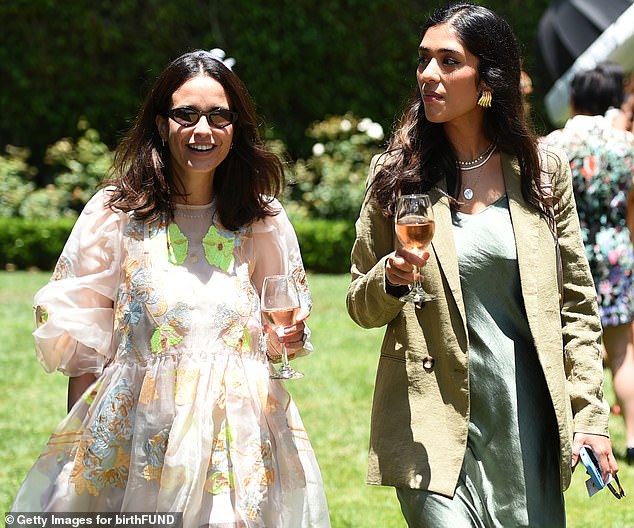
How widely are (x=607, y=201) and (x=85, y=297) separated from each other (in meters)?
3.05

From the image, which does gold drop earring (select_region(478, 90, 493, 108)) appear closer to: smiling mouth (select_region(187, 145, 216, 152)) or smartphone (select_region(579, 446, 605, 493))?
smiling mouth (select_region(187, 145, 216, 152))

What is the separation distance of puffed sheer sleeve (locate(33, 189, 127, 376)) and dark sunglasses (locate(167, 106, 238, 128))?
0.33 meters

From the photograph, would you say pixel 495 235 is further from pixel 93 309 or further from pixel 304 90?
pixel 304 90

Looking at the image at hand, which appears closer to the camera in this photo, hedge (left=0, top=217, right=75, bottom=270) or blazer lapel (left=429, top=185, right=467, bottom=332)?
blazer lapel (left=429, top=185, right=467, bottom=332)

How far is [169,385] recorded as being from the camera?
118 inches

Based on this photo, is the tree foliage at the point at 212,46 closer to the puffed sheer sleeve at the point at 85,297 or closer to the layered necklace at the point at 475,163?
the puffed sheer sleeve at the point at 85,297

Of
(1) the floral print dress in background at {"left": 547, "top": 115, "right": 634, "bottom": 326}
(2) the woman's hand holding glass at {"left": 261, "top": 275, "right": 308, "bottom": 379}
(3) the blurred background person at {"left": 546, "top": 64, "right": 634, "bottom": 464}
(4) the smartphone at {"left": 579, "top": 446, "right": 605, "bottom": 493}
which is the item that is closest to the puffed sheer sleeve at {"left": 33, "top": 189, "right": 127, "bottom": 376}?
(2) the woman's hand holding glass at {"left": 261, "top": 275, "right": 308, "bottom": 379}

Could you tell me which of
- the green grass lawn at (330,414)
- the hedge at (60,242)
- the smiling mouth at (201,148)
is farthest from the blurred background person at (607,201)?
the hedge at (60,242)

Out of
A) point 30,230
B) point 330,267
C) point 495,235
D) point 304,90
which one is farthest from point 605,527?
point 304,90

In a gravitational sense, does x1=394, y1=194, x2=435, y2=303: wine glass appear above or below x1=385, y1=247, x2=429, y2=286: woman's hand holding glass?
above

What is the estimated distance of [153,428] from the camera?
9.79 ft

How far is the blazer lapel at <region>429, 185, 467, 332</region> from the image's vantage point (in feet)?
9.48

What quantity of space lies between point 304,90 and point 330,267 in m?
4.20

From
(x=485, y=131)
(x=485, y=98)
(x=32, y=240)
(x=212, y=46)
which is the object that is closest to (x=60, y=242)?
(x=32, y=240)
